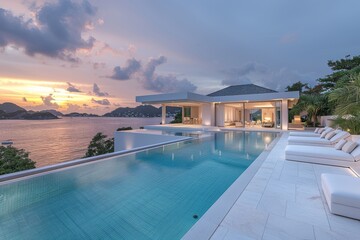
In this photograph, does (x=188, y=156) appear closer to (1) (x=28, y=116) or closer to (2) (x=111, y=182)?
(2) (x=111, y=182)

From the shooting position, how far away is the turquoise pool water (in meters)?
2.66

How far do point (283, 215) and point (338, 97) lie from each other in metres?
6.27

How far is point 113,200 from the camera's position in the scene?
11.5 feet

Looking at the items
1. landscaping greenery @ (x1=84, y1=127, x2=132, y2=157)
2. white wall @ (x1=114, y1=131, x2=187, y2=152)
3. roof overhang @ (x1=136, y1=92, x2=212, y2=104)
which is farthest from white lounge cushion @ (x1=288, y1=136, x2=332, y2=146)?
landscaping greenery @ (x1=84, y1=127, x2=132, y2=157)

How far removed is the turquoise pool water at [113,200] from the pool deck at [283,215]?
729 millimetres

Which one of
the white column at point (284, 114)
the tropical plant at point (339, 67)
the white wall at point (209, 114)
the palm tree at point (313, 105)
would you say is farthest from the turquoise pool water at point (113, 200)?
the tropical plant at point (339, 67)

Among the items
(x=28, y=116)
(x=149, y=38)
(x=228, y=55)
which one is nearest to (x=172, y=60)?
(x=149, y=38)

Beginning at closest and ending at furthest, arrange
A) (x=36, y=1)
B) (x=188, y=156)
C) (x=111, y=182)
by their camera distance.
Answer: (x=111, y=182) < (x=188, y=156) < (x=36, y=1)

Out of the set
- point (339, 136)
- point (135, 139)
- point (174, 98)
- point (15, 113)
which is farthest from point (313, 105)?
point (15, 113)

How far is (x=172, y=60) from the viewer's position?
17797mm

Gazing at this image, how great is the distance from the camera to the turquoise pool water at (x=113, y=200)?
2.66 m

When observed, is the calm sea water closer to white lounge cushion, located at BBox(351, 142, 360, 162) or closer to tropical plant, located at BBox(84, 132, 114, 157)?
tropical plant, located at BBox(84, 132, 114, 157)

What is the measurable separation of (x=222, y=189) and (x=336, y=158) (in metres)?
3.37

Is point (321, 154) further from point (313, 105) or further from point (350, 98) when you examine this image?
point (313, 105)
